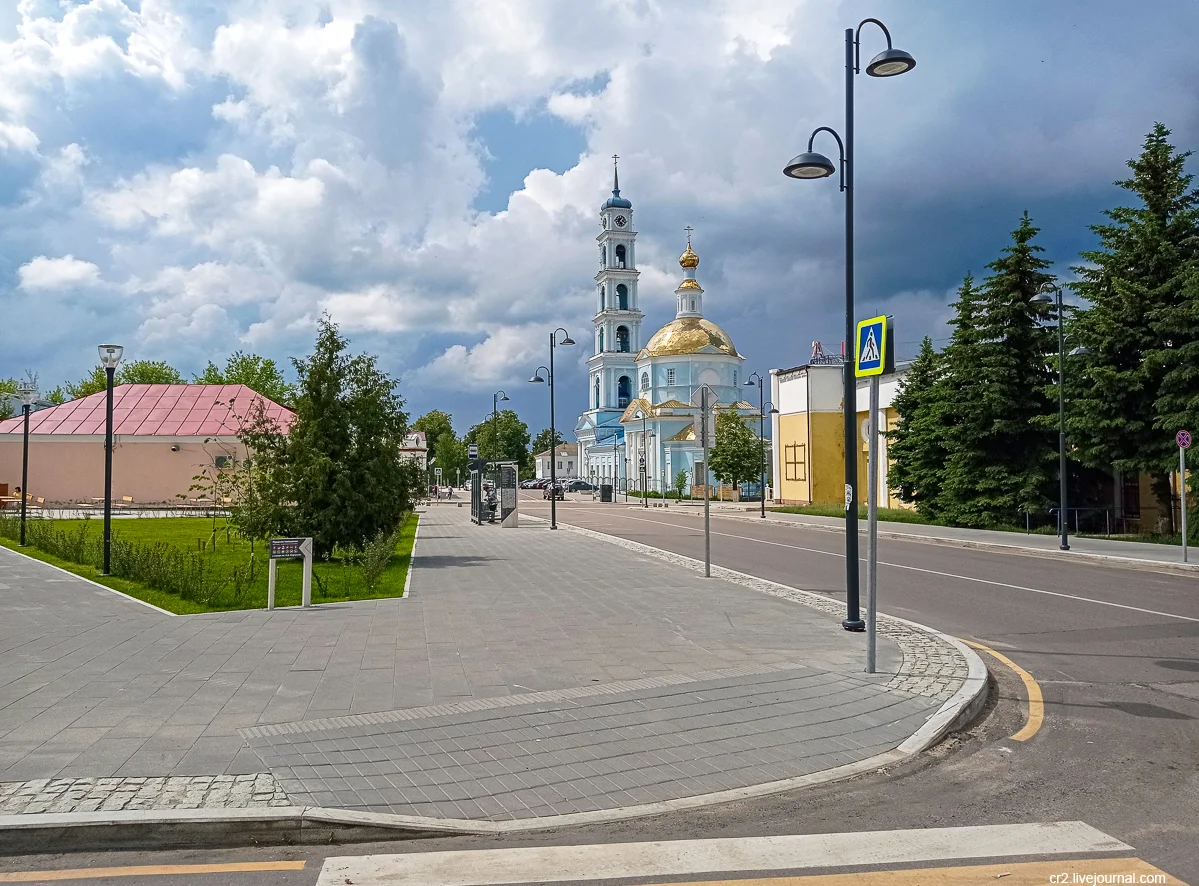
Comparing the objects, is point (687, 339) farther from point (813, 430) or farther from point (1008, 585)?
point (1008, 585)

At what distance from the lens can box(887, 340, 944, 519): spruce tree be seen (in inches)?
1415

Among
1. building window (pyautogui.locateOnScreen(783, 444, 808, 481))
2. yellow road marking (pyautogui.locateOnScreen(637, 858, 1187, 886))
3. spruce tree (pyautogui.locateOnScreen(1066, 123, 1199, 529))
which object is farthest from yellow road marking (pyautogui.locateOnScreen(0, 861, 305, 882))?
building window (pyautogui.locateOnScreen(783, 444, 808, 481))

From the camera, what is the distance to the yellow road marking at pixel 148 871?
4475 millimetres

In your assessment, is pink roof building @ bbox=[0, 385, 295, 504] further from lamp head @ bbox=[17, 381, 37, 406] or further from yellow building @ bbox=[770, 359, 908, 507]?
yellow building @ bbox=[770, 359, 908, 507]

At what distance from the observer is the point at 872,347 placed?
866 cm

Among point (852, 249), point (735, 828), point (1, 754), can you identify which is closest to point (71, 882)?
point (1, 754)

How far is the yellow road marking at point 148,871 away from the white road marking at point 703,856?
328 mm

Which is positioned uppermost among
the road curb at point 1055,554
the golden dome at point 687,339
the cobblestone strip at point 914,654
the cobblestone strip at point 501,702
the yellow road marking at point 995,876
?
the golden dome at point 687,339

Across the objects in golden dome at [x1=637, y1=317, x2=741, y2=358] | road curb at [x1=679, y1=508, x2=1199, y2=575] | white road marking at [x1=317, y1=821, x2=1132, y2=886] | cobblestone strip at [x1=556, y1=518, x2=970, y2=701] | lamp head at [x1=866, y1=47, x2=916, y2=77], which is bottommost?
road curb at [x1=679, y1=508, x2=1199, y2=575]

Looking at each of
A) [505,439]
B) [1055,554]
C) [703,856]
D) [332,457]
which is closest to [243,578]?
[332,457]

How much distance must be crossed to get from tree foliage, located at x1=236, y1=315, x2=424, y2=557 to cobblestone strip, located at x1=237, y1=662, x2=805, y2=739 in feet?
38.2

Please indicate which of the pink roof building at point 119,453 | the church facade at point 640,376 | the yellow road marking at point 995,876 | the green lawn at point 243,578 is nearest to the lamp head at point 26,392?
the green lawn at point 243,578

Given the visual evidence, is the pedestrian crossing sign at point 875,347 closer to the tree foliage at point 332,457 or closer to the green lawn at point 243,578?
the green lawn at point 243,578

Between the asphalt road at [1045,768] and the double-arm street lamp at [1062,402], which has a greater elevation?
the double-arm street lamp at [1062,402]
